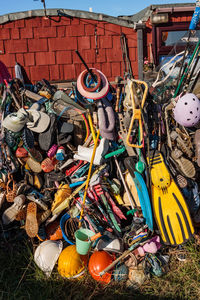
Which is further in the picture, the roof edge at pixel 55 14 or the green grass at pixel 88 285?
the roof edge at pixel 55 14

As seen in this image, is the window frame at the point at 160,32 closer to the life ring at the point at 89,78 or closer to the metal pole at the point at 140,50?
the metal pole at the point at 140,50

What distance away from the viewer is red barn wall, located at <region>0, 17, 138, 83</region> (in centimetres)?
634

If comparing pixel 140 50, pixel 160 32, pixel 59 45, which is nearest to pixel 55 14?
pixel 59 45

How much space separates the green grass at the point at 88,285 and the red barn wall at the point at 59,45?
531 centimetres

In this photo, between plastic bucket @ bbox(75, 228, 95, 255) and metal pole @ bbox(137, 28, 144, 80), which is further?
metal pole @ bbox(137, 28, 144, 80)

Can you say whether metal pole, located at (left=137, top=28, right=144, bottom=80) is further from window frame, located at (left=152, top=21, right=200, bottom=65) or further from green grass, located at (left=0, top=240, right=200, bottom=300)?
green grass, located at (left=0, top=240, right=200, bottom=300)

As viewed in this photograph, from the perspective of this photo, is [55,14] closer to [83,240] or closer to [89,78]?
[89,78]

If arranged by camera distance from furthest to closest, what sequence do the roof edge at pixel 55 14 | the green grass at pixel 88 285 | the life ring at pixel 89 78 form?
the roof edge at pixel 55 14, the life ring at pixel 89 78, the green grass at pixel 88 285

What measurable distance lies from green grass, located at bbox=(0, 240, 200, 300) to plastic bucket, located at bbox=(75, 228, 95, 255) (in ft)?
0.94

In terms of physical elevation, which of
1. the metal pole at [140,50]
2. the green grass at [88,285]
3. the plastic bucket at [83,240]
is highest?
the metal pole at [140,50]

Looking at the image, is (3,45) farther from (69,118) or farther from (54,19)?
(69,118)

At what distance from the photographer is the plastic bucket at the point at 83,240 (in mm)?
2416

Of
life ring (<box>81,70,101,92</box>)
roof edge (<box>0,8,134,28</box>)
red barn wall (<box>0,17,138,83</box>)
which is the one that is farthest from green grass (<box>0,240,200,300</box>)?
roof edge (<box>0,8,134,28</box>)

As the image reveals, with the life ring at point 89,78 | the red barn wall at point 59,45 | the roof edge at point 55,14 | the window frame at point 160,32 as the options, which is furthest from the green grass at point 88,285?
the roof edge at point 55,14
